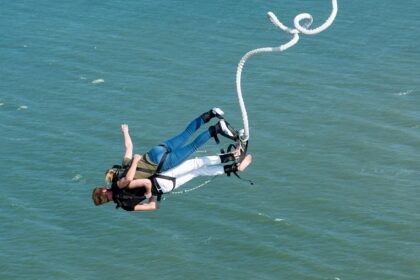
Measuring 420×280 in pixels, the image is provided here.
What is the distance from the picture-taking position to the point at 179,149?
53.7 feet

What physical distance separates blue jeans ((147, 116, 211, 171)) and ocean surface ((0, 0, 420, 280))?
24928 mm

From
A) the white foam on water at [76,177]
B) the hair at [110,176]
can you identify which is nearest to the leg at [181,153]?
the hair at [110,176]

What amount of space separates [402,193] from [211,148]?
9.49 metres

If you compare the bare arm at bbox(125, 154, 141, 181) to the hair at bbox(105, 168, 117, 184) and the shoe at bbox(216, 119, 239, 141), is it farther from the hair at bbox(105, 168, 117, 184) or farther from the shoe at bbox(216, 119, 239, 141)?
the shoe at bbox(216, 119, 239, 141)

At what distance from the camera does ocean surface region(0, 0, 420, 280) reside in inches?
1665

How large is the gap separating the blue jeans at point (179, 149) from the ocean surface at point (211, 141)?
81.8ft

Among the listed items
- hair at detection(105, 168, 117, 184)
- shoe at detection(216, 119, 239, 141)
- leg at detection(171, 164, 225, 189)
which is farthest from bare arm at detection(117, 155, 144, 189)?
shoe at detection(216, 119, 239, 141)

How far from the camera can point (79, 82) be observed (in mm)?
54656

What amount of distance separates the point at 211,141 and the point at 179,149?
3151 cm

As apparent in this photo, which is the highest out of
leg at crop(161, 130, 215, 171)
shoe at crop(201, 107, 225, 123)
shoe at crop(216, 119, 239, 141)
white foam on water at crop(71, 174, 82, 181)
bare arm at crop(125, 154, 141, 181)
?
shoe at crop(201, 107, 225, 123)

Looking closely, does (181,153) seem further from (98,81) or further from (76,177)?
(98,81)

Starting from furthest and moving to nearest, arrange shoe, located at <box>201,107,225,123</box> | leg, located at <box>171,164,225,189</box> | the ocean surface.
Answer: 1. the ocean surface
2. leg, located at <box>171,164,225,189</box>
3. shoe, located at <box>201,107,225,123</box>

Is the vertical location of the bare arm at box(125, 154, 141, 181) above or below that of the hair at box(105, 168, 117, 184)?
above

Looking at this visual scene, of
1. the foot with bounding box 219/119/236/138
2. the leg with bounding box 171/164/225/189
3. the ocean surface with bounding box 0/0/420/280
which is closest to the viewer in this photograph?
the foot with bounding box 219/119/236/138
